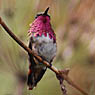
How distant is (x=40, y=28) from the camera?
1861 millimetres

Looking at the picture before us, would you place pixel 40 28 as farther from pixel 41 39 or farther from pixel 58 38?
pixel 58 38

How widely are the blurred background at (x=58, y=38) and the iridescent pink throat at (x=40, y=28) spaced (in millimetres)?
99

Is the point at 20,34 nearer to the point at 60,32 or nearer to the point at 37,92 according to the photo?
the point at 60,32

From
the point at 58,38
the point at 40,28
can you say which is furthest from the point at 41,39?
the point at 58,38

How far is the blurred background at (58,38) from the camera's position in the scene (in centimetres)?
189

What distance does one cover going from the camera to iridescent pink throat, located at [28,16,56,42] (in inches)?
72.2

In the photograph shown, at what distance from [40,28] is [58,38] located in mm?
365

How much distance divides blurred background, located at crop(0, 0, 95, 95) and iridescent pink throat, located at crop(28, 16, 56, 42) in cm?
10

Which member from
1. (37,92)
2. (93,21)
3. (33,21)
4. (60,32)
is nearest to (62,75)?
(37,92)

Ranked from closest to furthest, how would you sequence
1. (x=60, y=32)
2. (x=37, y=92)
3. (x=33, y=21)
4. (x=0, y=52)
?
(x=37, y=92) < (x=0, y=52) < (x=33, y=21) < (x=60, y=32)

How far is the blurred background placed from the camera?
189 cm

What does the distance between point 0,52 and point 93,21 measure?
0.94m

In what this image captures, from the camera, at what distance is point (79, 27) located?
200cm

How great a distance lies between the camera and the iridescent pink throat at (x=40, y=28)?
6.02 ft
